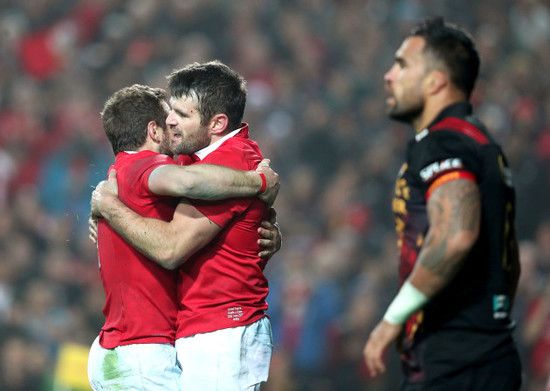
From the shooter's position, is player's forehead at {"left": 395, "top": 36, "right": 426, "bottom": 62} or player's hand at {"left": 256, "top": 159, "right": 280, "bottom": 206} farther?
player's hand at {"left": 256, "top": 159, "right": 280, "bottom": 206}

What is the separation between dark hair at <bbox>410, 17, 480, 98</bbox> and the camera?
2.54 meters

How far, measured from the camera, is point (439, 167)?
7.82 feet

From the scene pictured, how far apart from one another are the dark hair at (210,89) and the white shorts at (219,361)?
88 cm

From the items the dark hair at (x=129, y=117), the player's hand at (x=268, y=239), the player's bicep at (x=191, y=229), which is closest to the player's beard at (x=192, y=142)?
the dark hair at (x=129, y=117)

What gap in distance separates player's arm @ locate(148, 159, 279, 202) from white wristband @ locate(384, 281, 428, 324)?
2.69 ft

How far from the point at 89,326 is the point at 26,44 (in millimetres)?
3646

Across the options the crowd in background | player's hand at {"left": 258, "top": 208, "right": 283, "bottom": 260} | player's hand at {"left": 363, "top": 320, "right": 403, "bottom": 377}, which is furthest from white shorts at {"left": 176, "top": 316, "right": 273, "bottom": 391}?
the crowd in background

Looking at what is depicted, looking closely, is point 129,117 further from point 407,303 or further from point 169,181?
point 407,303

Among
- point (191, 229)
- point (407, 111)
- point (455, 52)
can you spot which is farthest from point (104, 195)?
point (455, 52)

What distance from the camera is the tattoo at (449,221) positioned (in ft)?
7.53

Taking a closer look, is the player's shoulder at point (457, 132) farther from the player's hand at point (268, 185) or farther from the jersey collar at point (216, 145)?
the jersey collar at point (216, 145)

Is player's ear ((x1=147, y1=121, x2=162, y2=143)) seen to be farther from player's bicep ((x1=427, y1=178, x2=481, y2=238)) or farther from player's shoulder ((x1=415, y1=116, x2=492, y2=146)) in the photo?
player's bicep ((x1=427, y1=178, x2=481, y2=238))

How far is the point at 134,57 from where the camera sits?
8.55 meters

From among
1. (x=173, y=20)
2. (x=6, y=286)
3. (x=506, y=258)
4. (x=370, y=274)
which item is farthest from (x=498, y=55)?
(x=506, y=258)
